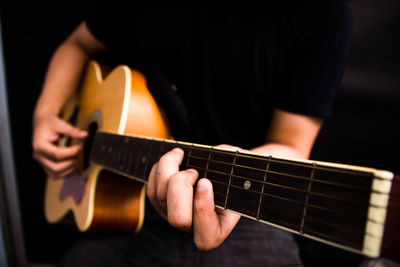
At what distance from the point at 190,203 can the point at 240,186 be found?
3.7 inches

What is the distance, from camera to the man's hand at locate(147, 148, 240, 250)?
1.12 feet

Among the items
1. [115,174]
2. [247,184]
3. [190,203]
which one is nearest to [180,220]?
[190,203]

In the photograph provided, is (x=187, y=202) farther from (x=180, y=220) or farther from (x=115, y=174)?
(x=115, y=174)

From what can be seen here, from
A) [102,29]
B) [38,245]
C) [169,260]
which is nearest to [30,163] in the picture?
[38,245]

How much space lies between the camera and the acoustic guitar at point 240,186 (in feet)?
0.70

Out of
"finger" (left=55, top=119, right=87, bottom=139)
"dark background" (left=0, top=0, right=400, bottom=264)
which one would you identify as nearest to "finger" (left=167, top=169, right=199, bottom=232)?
"finger" (left=55, top=119, right=87, bottom=139)

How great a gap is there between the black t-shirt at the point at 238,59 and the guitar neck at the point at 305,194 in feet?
1.17

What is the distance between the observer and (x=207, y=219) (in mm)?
354

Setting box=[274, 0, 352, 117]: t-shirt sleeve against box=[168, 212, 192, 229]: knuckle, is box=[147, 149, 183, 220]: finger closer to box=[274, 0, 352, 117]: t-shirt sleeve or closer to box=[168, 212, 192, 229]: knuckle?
box=[168, 212, 192, 229]: knuckle

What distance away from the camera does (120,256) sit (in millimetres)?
598

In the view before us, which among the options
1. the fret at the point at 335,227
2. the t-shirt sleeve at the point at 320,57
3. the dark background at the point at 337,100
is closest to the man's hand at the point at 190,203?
the fret at the point at 335,227

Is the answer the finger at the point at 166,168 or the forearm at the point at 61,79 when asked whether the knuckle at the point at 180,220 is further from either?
the forearm at the point at 61,79

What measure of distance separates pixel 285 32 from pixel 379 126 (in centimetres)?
54

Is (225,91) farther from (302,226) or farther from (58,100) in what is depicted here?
(58,100)
